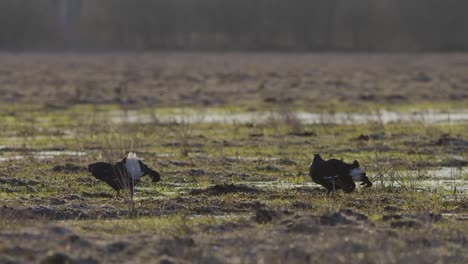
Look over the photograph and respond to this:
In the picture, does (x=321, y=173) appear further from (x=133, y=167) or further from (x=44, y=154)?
(x=44, y=154)

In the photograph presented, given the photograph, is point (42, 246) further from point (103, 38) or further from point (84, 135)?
point (103, 38)

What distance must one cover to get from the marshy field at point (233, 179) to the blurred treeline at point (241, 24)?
7296 centimetres

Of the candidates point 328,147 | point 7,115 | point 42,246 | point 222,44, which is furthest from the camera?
point 222,44

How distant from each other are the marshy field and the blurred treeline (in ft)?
239

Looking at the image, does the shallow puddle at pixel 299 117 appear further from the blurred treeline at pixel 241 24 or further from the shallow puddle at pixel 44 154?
the blurred treeline at pixel 241 24

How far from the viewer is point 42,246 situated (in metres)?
9.73

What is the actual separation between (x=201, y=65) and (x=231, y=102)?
33.2 m

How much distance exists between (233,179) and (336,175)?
2.82m

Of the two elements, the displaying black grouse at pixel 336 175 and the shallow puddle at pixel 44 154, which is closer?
the displaying black grouse at pixel 336 175

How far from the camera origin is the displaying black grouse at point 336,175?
13570mm

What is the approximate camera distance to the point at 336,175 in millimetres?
13562

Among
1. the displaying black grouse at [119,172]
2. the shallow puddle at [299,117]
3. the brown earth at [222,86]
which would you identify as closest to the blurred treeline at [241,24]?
the brown earth at [222,86]

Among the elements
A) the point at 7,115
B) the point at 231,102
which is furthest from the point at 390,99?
the point at 7,115

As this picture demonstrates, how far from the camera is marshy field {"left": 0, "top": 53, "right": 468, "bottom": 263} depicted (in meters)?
9.86
